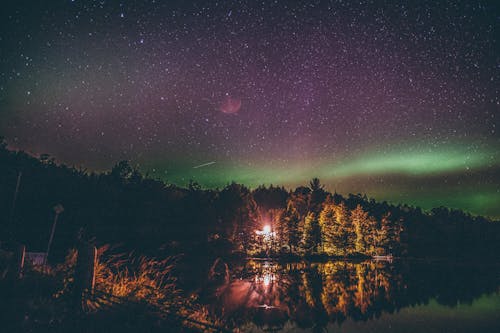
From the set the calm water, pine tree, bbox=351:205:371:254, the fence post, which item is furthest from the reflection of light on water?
pine tree, bbox=351:205:371:254

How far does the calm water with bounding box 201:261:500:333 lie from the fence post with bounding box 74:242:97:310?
481 inches

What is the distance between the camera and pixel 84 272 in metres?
8.37

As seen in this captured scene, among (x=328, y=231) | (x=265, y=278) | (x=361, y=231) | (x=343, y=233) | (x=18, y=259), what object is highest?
(x=361, y=231)

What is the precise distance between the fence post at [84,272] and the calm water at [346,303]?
12.2 meters

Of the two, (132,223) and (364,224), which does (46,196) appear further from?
(364,224)

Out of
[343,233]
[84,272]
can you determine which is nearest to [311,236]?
[343,233]

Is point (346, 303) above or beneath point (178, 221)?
beneath

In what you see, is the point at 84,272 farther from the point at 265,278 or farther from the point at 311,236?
the point at 311,236

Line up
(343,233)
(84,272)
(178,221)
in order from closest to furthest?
(84,272)
(178,221)
(343,233)

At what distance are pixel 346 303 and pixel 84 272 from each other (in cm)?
2653

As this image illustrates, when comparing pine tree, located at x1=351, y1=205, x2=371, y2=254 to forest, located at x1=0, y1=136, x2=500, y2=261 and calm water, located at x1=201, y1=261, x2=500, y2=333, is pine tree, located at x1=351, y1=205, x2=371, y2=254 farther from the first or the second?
calm water, located at x1=201, y1=261, x2=500, y2=333

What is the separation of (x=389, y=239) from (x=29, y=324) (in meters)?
91.4

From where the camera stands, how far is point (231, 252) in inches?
2517

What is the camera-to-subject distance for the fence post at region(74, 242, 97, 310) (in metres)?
8.21
